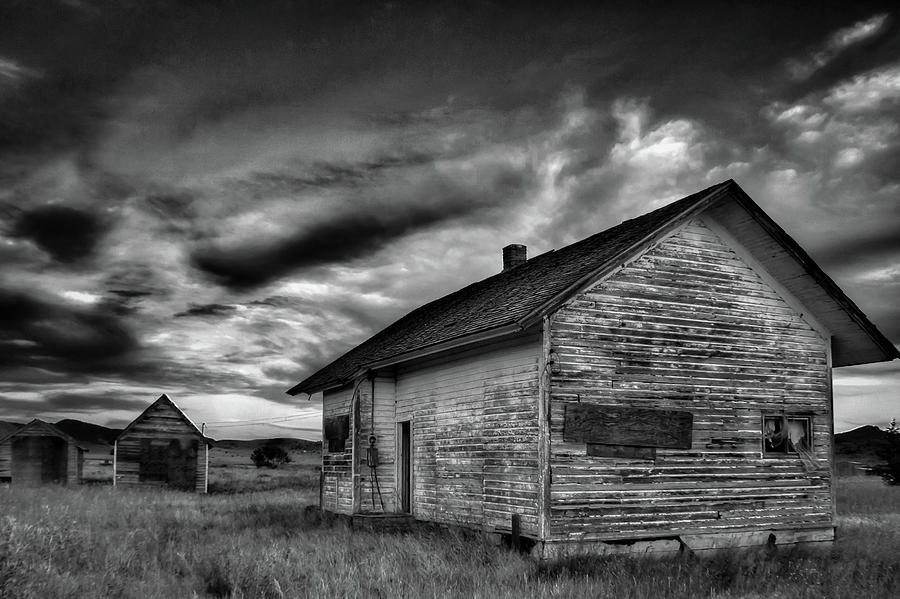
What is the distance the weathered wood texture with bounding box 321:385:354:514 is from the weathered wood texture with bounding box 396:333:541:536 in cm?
247

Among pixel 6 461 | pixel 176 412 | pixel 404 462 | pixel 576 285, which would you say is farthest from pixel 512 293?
pixel 6 461

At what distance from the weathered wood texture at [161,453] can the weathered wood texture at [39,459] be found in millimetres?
5934

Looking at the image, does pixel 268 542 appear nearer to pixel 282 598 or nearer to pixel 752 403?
pixel 282 598

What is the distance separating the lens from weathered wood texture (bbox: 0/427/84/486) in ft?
134

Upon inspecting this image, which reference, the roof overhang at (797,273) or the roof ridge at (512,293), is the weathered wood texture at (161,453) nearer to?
the roof ridge at (512,293)

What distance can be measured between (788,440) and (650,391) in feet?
11.5

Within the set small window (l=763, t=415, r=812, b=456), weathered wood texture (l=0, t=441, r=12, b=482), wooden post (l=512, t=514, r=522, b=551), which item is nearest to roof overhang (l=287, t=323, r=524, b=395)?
wooden post (l=512, t=514, r=522, b=551)

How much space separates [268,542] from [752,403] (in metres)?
9.71

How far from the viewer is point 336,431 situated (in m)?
22.1

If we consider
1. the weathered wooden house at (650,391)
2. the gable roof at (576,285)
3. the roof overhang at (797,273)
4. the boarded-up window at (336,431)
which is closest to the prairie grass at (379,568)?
the weathered wooden house at (650,391)

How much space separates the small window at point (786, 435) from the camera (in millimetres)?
16234

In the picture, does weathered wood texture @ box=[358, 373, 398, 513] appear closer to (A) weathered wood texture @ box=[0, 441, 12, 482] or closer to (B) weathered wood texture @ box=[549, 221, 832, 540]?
(B) weathered wood texture @ box=[549, 221, 832, 540]

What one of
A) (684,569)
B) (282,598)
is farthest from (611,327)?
(282,598)

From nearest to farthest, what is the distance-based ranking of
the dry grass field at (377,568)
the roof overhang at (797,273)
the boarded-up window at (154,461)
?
1. the dry grass field at (377,568)
2. the roof overhang at (797,273)
3. the boarded-up window at (154,461)
